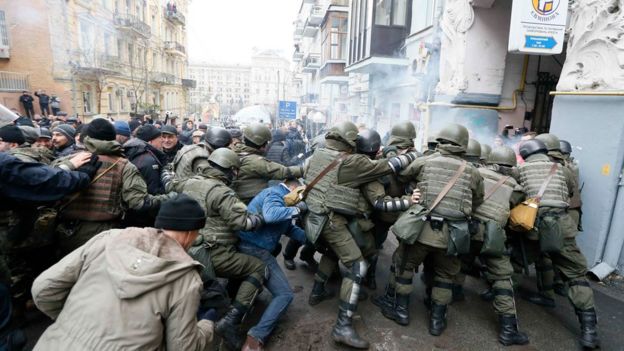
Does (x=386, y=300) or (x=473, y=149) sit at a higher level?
(x=473, y=149)

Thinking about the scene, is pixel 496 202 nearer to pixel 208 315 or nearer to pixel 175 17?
pixel 208 315

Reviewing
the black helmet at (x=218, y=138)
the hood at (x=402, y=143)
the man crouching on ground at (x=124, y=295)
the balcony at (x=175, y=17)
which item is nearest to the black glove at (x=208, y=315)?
the man crouching on ground at (x=124, y=295)

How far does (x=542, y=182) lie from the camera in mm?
3562

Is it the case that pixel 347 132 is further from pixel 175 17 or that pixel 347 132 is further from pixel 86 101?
pixel 175 17

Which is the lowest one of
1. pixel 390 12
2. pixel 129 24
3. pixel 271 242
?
pixel 271 242

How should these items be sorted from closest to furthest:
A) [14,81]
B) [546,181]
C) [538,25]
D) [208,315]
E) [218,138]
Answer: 1. [208,315]
2. [546,181]
3. [218,138]
4. [538,25]
5. [14,81]

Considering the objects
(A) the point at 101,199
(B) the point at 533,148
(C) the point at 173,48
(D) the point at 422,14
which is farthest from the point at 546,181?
(C) the point at 173,48

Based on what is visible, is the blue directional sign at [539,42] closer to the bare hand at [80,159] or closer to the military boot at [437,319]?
the military boot at [437,319]

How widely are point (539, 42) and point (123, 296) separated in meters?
6.14

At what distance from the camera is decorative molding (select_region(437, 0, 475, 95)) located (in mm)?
7234

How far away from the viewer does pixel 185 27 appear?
42062 millimetres

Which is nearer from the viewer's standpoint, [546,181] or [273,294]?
[273,294]

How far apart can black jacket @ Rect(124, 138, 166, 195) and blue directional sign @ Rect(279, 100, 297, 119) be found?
11.5 meters

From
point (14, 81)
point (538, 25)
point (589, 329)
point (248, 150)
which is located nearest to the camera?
point (589, 329)
